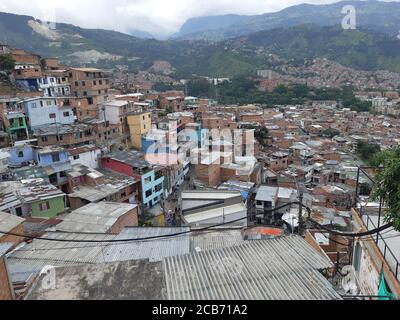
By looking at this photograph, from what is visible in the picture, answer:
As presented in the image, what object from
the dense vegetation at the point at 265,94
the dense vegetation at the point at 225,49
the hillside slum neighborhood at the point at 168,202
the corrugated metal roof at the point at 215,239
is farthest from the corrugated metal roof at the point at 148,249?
the dense vegetation at the point at 225,49

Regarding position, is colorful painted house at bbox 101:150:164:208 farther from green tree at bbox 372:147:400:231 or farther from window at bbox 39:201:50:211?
green tree at bbox 372:147:400:231

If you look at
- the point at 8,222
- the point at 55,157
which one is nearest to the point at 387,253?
the point at 8,222

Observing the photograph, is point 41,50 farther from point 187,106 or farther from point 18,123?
point 18,123

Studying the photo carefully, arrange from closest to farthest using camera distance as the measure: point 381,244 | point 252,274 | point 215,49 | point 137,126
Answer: point 252,274 → point 381,244 → point 137,126 → point 215,49

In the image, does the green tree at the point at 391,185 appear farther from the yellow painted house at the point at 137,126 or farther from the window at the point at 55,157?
the yellow painted house at the point at 137,126

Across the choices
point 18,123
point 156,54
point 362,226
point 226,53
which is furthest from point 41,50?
point 362,226

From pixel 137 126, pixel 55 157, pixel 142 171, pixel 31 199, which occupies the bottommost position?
pixel 142 171

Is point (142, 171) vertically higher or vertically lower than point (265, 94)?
lower

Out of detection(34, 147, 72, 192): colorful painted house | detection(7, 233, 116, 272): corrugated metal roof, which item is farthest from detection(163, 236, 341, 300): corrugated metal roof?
detection(34, 147, 72, 192): colorful painted house

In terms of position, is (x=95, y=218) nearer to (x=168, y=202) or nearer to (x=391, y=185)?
(x=168, y=202)
